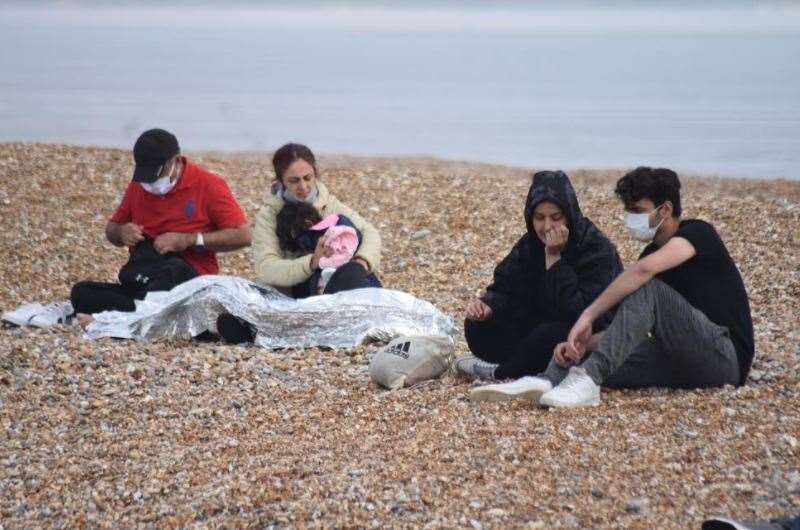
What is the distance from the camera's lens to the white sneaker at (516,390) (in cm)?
573

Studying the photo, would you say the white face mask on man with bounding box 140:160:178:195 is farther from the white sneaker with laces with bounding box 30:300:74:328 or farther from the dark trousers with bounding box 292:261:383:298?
the dark trousers with bounding box 292:261:383:298

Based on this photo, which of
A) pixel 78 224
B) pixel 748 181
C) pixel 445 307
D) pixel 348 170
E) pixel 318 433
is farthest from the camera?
pixel 748 181

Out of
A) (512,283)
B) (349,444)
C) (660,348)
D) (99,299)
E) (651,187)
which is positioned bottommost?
(99,299)

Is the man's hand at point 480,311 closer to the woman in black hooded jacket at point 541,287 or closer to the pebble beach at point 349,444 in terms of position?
the woman in black hooded jacket at point 541,287

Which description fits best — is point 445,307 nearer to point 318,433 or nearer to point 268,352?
point 268,352

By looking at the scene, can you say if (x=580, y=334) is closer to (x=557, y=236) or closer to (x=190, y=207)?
(x=557, y=236)

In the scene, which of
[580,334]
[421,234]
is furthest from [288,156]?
[421,234]

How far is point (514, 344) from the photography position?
6.32 meters

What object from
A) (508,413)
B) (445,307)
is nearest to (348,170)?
(445,307)

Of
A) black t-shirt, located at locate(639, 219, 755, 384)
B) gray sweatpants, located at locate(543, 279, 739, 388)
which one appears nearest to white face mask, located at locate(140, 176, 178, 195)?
gray sweatpants, located at locate(543, 279, 739, 388)

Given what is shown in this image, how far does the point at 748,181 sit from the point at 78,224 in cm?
740

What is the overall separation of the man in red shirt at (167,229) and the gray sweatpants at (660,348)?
102 inches

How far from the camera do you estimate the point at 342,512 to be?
4.54 metres

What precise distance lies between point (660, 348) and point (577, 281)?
0.50m
